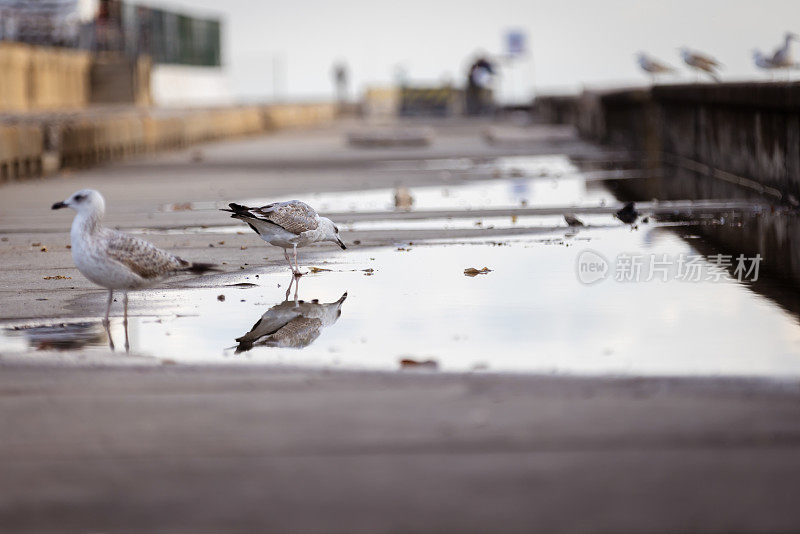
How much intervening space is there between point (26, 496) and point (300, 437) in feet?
3.98

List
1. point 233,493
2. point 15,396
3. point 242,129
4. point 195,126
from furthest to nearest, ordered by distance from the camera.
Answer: point 242,129
point 195,126
point 15,396
point 233,493

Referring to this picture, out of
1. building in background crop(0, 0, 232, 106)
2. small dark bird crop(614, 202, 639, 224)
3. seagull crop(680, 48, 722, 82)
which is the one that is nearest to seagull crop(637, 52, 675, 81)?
seagull crop(680, 48, 722, 82)

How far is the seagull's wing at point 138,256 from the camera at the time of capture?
891 cm

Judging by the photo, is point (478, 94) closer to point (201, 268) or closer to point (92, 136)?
point (92, 136)

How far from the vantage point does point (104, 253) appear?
28.9ft

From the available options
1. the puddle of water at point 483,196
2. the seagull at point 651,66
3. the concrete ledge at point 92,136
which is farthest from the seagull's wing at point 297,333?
the seagull at point 651,66

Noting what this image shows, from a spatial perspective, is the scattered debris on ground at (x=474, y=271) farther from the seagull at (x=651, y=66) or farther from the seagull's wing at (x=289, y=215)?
the seagull at (x=651, y=66)

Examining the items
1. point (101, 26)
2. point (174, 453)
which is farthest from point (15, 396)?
point (101, 26)

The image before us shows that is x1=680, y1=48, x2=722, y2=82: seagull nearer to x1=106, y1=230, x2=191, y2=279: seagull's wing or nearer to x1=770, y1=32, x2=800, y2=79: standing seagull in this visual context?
x1=770, y1=32, x2=800, y2=79: standing seagull

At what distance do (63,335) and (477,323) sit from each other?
2536 millimetres

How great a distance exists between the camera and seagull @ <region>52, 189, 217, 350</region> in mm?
8805

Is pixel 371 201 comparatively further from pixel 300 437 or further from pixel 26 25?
pixel 26 25

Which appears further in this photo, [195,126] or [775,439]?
[195,126]

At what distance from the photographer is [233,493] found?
5211 millimetres
